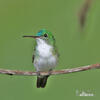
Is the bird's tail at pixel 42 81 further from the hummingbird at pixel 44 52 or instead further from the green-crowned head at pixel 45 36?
the green-crowned head at pixel 45 36

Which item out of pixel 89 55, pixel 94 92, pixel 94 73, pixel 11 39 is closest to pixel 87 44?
pixel 89 55

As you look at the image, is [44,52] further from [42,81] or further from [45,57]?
[42,81]

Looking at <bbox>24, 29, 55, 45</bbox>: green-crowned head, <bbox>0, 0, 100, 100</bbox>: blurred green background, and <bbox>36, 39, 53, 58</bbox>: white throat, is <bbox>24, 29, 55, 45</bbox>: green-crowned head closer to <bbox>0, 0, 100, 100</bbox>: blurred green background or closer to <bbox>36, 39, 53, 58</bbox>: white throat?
<bbox>36, 39, 53, 58</bbox>: white throat

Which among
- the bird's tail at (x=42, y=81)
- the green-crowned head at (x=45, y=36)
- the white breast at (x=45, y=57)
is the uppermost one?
the green-crowned head at (x=45, y=36)

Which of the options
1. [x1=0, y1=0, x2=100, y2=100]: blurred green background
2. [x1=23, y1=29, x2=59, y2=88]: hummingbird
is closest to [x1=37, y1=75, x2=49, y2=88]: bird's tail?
[x1=0, y1=0, x2=100, y2=100]: blurred green background

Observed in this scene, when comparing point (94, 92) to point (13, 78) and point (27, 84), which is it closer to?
point (27, 84)

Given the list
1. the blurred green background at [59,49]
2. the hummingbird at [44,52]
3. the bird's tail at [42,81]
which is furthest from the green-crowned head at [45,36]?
the bird's tail at [42,81]

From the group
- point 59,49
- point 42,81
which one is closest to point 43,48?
point 42,81

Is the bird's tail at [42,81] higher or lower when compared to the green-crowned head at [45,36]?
lower
